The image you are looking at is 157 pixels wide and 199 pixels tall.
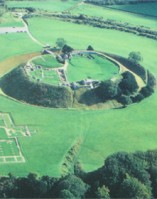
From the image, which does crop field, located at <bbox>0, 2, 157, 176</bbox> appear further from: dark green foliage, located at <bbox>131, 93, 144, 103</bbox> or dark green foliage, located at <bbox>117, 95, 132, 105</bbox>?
dark green foliage, located at <bbox>117, 95, 132, 105</bbox>

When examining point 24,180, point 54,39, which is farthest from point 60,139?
point 54,39

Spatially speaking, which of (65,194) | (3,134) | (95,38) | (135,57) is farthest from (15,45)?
(65,194)

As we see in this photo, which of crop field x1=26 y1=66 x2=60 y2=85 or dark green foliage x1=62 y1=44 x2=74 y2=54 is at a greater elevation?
dark green foliage x1=62 y1=44 x2=74 y2=54

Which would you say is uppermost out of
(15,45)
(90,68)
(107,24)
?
(107,24)

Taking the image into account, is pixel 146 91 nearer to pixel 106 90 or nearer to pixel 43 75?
pixel 106 90

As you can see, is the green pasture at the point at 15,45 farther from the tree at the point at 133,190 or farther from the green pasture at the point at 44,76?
the tree at the point at 133,190

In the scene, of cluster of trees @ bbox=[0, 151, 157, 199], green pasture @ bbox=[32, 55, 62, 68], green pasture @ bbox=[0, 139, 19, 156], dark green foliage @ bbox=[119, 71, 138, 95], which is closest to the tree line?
green pasture @ bbox=[32, 55, 62, 68]
